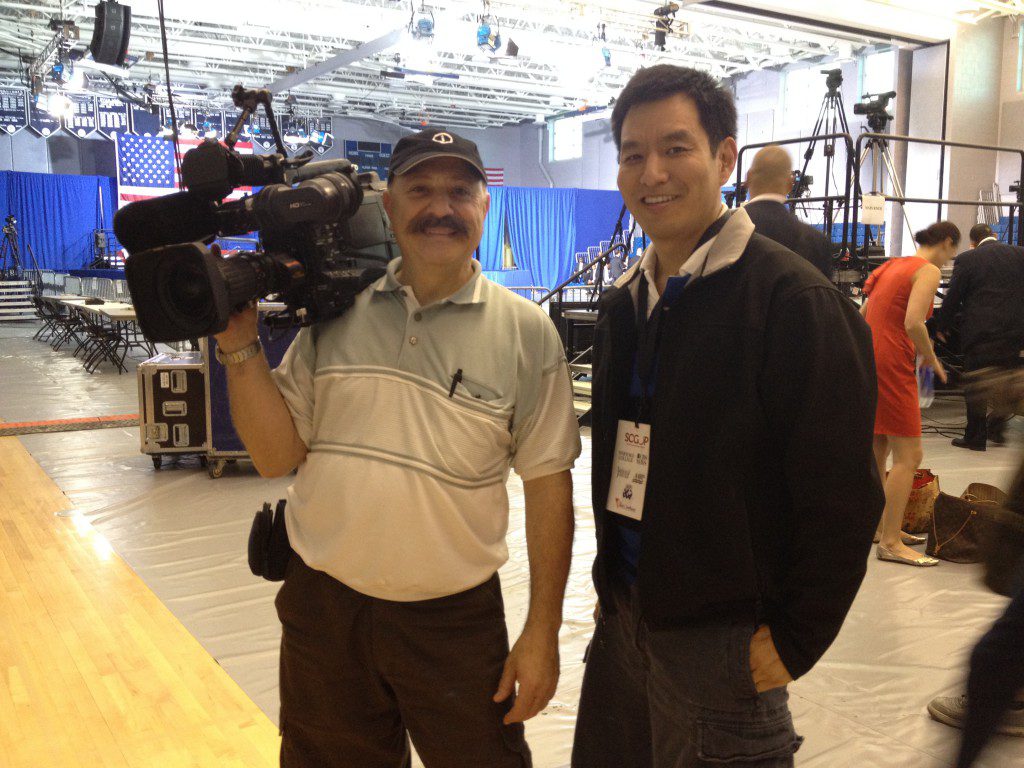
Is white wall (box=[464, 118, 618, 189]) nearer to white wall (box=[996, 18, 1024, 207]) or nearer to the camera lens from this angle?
white wall (box=[996, 18, 1024, 207])

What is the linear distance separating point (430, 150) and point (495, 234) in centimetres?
1908

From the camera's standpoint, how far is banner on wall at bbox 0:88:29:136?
58.4ft

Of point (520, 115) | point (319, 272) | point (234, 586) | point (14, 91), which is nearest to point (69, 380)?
point (234, 586)

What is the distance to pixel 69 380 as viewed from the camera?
9.14m

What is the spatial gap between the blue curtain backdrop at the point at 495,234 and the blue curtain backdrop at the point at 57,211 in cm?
846

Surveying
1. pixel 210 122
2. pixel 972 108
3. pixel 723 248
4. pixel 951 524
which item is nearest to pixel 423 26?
pixel 972 108

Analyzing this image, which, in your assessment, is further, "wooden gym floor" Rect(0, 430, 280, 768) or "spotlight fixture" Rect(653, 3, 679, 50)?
"spotlight fixture" Rect(653, 3, 679, 50)

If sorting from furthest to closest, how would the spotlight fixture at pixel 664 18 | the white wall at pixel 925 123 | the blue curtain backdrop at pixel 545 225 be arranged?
the blue curtain backdrop at pixel 545 225 < the white wall at pixel 925 123 < the spotlight fixture at pixel 664 18

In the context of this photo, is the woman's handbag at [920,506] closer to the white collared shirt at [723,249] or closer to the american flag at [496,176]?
the white collared shirt at [723,249]

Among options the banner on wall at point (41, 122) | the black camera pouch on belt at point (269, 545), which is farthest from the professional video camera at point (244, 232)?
the banner on wall at point (41, 122)

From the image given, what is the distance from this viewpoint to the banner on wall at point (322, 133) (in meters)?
20.3

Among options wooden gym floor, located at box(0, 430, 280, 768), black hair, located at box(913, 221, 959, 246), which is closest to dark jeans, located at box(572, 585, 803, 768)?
wooden gym floor, located at box(0, 430, 280, 768)

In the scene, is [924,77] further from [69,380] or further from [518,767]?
[518,767]

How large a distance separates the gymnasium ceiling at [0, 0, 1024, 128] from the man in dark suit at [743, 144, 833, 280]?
6526 millimetres
